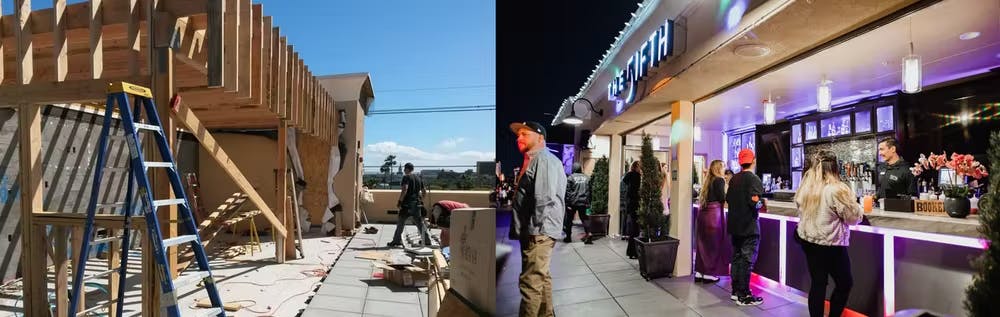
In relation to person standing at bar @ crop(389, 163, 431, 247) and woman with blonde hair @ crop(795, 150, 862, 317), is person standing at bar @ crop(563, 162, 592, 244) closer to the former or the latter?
person standing at bar @ crop(389, 163, 431, 247)

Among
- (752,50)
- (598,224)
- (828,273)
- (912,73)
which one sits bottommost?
(598,224)

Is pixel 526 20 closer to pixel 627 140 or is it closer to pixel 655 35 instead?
pixel 627 140

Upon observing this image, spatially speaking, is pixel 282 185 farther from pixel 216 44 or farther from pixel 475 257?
pixel 475 257

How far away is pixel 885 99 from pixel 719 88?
13.9ft

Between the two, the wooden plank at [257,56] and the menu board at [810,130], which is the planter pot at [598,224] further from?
the wooden plank at [257,56]

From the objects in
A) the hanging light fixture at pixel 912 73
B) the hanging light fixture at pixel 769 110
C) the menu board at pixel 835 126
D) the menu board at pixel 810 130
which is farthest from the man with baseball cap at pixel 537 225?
the menu board at pixel 810 130

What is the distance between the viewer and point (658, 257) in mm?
5898

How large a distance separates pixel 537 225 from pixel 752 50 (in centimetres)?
222

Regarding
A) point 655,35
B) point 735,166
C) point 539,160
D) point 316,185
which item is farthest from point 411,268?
point 735,166

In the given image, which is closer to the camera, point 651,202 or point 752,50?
point 752,50

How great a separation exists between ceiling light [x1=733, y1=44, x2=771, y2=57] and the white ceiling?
0.09m

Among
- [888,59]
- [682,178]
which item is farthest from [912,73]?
[682,178]

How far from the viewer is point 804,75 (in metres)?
5.81

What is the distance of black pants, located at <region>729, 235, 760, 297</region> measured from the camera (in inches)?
186
